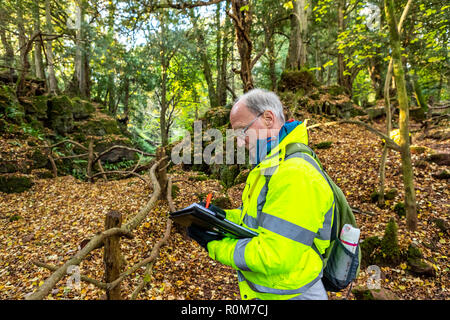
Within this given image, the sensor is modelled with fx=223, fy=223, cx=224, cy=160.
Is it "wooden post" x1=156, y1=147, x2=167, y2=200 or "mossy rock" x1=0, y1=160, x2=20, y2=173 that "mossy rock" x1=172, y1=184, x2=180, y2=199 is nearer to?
"wooden post" x1=156, y1=147, x2=167, y2=200

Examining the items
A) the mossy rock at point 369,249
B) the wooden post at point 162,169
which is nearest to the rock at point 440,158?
the mossy rock at point 369,249

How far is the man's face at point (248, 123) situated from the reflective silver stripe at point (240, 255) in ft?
2.28

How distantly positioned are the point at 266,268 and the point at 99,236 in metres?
1.29

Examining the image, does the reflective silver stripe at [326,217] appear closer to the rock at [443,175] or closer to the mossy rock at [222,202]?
the mossy rock at [222,202]

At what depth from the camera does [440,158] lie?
19.4ft

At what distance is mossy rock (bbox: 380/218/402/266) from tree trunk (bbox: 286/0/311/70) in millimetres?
10225

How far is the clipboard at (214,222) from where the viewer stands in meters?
1.44

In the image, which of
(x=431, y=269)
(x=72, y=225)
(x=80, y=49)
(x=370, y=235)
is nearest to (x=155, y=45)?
(x=80, y=49)

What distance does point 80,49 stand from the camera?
13.1m

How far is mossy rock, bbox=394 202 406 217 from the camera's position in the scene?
4.81 meters

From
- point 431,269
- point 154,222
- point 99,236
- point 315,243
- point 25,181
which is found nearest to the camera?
point 315,243

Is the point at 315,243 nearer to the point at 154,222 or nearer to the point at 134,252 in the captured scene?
the point at 134,252

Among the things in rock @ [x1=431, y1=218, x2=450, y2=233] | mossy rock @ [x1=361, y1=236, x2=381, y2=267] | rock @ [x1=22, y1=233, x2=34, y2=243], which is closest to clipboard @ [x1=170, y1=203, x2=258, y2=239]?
mossy rock @ [x1=361, y1=236, x2=381, y2=267]

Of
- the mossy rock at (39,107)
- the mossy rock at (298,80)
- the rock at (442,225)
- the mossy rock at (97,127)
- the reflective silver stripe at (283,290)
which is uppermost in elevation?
the mossy rock at (298,80)
